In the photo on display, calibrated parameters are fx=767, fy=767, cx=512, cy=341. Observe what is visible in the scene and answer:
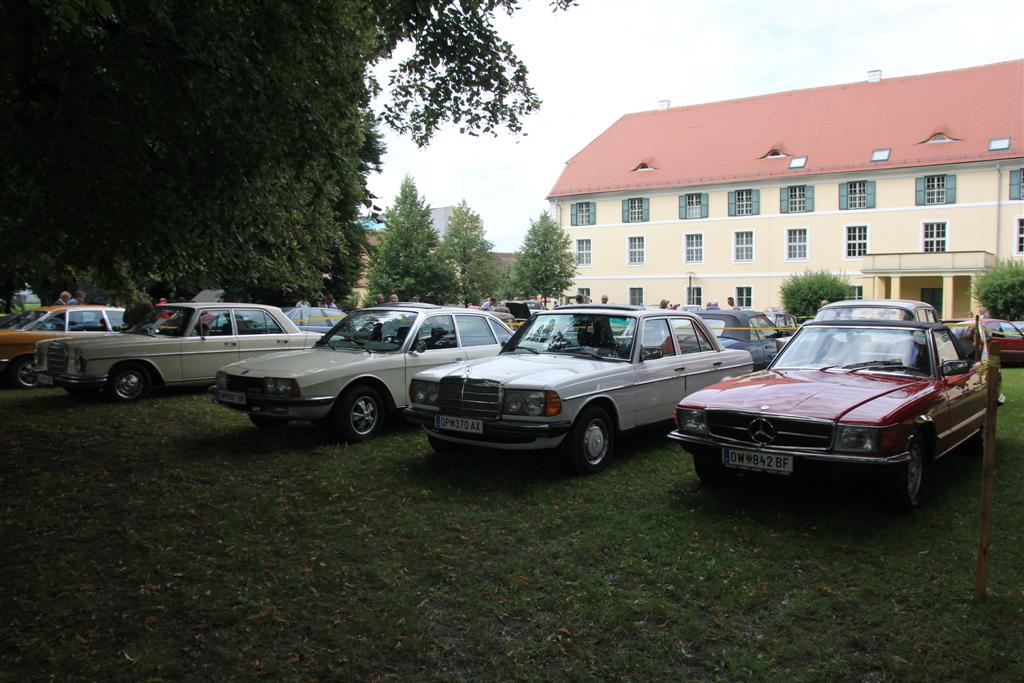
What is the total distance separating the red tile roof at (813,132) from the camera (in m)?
45.6

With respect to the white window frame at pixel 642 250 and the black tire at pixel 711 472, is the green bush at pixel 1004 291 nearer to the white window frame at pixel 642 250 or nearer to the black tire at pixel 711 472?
the white window frame at pixel 642 250

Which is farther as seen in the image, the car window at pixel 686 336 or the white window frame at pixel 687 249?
the white window frame at pixel 687 249

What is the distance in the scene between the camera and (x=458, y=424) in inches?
287

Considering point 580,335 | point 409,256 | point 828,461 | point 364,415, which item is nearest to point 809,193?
point 409,256

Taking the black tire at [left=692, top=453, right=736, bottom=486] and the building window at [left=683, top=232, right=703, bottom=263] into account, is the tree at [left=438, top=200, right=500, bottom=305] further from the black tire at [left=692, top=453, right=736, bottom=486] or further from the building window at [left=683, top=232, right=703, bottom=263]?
the black tire at [left=692, top=453, right=736, bottom=486]

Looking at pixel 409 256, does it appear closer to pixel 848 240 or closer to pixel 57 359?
pixel 848 240

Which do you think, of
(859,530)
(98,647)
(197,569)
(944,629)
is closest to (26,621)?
(98,647)

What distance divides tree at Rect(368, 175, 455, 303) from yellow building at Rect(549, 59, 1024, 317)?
424 inches

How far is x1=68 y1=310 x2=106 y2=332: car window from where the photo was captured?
49.4 feet

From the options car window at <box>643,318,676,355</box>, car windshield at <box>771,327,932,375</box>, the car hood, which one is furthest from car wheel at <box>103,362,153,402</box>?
car windshield at <box>771,327,932,375</box>

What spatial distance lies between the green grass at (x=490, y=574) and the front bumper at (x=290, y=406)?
696 millimetres

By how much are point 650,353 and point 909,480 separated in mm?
2976

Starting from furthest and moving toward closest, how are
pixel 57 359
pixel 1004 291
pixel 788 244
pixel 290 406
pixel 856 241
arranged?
pixel 788 244
pixel 856 241
pixel 1004 291
pixel 57 359
pixel 290 406

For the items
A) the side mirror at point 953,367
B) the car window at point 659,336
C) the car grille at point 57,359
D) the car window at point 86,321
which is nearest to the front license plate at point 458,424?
the car window at point 659,336
